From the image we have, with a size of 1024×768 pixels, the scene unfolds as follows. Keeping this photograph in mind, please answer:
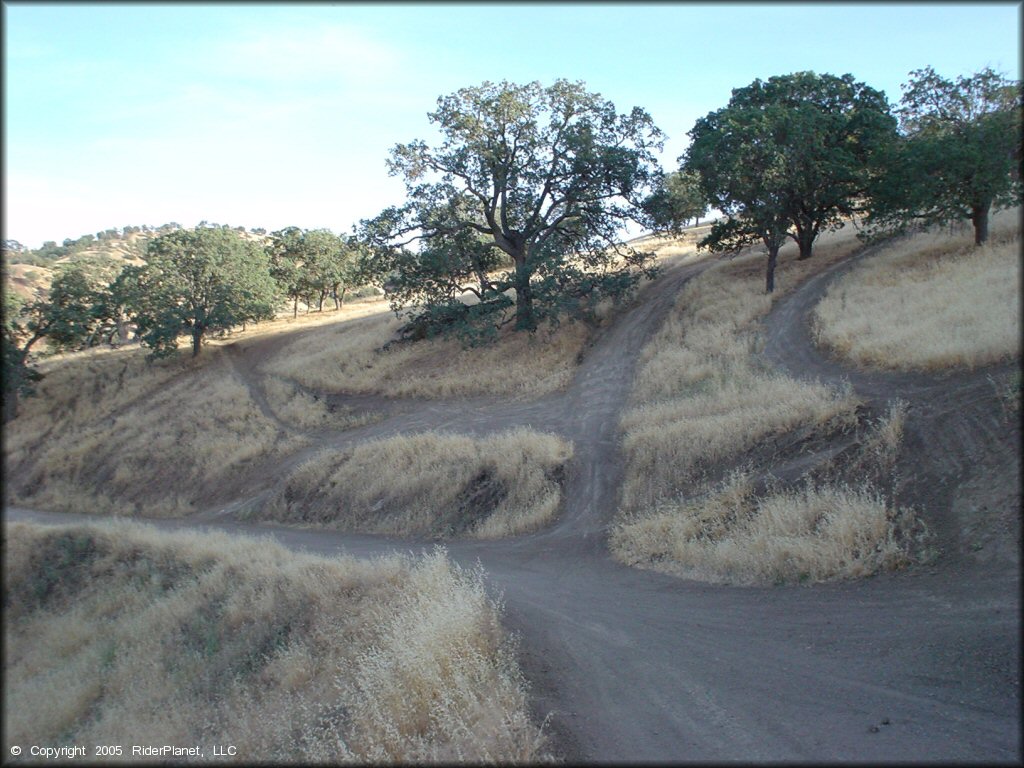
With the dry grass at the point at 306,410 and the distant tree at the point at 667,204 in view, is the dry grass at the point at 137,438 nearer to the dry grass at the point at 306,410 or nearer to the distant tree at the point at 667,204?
the dry grass at the point at 306,410

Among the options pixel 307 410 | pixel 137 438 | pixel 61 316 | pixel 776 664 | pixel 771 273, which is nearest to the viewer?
pixel 776 664

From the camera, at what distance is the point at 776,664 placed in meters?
7.00

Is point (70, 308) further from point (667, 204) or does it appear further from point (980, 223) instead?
point (980, 223)

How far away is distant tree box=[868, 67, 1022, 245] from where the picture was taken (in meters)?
21.7

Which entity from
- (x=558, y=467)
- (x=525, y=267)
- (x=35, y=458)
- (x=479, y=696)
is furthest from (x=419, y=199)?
(x=479, y=696)

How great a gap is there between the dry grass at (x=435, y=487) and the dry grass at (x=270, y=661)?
4249mm

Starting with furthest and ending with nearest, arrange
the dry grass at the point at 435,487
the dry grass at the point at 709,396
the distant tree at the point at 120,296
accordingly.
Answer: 1. the distant tree at the point at 120,296
2. the dry grass at the point at 435,487
3. the dry grass at the point at 709,396

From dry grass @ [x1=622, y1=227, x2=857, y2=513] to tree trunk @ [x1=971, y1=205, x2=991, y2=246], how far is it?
22.5ft

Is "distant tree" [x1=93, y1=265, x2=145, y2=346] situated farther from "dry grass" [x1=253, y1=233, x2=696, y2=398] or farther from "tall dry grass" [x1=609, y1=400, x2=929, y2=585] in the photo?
"tall dry grass" [x1=609, y1=400, x2=929, y2=585]

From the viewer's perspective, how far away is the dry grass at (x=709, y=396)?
14281 millimetres

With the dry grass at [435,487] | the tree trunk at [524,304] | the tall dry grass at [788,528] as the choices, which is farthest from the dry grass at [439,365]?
the tall dry grass at [788,528]

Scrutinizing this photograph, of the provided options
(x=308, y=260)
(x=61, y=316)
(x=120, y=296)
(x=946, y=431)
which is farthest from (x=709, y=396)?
(x=308, y=260)

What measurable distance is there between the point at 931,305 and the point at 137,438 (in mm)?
32793

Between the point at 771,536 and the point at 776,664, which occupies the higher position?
the point at 771,536
